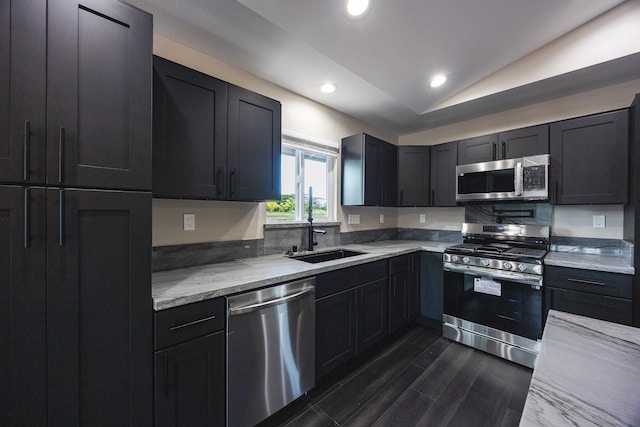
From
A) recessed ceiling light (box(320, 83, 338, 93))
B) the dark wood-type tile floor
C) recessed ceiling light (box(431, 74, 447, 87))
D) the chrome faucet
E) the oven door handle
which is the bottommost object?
the dark wood-type tile floor

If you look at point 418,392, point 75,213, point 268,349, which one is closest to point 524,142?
point 418,392

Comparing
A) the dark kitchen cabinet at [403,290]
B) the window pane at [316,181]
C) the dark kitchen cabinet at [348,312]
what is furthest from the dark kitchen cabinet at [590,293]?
the window pane at [316,181]

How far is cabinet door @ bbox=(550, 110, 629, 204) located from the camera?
2.07 m

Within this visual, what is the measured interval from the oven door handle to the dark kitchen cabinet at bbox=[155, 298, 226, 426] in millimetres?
2260

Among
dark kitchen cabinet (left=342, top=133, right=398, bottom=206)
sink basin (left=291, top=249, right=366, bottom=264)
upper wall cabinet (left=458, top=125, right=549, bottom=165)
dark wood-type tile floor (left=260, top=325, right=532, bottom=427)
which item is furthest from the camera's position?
dark kitchen cabinet (left=342, top=133, right=398, bottom=206)

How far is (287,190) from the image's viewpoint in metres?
2.56

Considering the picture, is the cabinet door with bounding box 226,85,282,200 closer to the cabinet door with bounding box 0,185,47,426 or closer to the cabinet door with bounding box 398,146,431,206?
the cabinet door with bounding box 0,185,47,426

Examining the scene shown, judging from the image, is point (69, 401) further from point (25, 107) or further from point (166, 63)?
point (166, 63)

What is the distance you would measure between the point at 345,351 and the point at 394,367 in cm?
49

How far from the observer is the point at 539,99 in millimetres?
2611

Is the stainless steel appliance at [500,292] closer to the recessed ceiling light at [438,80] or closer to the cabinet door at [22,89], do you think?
the recessed ceiling light at [438,80]

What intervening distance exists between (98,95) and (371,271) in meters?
2.12

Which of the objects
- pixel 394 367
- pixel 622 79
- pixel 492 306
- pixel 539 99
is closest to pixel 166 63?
pixel 394 367

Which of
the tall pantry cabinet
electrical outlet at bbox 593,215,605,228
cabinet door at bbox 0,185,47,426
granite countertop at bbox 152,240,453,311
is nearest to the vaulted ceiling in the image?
the tall pantry cabinet
